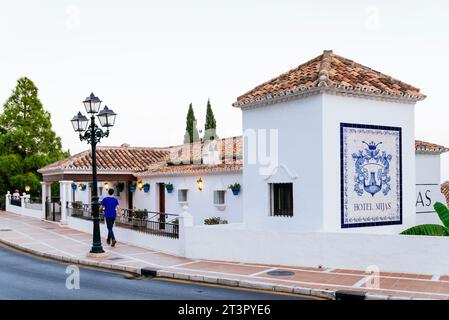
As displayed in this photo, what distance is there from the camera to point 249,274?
11.8 meters

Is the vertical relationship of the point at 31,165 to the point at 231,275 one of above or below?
above

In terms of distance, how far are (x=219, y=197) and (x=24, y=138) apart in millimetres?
23105

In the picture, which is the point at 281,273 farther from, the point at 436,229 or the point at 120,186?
the point at 120,186

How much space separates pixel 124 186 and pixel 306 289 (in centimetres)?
1939

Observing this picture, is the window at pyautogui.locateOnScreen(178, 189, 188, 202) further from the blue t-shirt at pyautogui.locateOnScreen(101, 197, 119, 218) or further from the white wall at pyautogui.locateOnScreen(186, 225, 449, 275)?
the white wall at pyautogui.locateOnScreen(186, 225, 449, 275)

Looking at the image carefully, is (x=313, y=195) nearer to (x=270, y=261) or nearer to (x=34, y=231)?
(x=270, y=261)

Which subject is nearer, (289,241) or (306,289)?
(306,289)

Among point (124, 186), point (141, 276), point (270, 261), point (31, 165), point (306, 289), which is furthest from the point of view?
point (31, 165)

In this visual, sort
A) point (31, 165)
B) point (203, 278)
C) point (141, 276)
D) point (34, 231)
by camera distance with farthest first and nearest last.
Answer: point (31, 165)
point (34, 231)
point (141, 276)
point (203, 278)

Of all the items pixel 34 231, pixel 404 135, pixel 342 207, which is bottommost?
pixel 34 231

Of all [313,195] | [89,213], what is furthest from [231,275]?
[89,213]

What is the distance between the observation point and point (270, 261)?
13234 mm

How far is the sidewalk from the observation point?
985 centimetres

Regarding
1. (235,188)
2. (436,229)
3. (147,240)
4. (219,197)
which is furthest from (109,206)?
(436,229)
